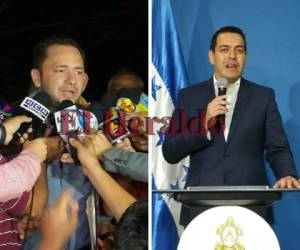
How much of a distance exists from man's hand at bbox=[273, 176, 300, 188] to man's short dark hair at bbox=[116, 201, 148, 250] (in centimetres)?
97

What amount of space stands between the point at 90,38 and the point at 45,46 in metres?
0.36

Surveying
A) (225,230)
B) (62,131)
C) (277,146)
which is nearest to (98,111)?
(62,131)

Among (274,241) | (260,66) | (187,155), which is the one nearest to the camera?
(274,241)

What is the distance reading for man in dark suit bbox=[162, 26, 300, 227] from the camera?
14.6 ft

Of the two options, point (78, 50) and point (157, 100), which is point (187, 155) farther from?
point (78, 50)

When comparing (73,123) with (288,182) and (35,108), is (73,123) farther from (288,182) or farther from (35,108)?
(288,182)

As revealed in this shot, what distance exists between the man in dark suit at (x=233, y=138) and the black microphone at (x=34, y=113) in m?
0.97

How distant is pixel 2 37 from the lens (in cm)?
485

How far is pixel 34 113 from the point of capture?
4.76m

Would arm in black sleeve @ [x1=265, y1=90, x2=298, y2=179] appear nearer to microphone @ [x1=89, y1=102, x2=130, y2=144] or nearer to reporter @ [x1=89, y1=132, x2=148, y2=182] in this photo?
reporter @ [x1=89, y1=132, x2=148, y2=182]

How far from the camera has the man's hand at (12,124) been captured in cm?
471

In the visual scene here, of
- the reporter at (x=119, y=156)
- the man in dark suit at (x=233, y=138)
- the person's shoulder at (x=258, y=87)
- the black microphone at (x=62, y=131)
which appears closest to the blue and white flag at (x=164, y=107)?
the man in dark suit at (x=233, y=138)

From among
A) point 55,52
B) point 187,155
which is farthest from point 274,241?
point 55,52

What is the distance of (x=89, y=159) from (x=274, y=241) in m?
1.88
